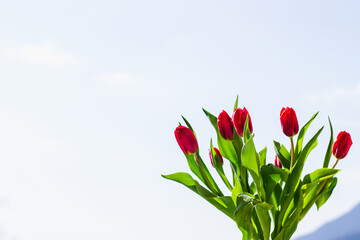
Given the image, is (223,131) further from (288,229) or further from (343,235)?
(343,235)

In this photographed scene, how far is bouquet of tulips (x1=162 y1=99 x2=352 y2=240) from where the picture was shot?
148 cm

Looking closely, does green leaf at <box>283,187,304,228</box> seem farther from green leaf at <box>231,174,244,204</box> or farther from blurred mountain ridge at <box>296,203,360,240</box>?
blurred mountain ridge at <box>296,203,360,240</box>

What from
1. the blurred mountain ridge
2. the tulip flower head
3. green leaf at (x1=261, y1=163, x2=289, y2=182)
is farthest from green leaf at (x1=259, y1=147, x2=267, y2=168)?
the blurred mountain ridge

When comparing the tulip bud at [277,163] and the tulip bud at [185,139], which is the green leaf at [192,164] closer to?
the tulip bud at [185,139]

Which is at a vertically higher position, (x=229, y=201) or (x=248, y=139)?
(x=248, y=139)

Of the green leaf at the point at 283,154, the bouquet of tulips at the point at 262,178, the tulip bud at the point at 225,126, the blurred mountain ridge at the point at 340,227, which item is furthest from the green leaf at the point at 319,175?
the blurred mountain ridge at the point at 340,227

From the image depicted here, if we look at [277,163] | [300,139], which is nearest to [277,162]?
[277,163]

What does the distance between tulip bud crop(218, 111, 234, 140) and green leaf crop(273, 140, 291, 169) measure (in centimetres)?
16

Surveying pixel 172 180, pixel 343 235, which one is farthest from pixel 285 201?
pixel 343 235

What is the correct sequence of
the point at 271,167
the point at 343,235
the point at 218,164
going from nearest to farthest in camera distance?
1. the point at 271,167
2. the point at 218,164
3. the point at 343,235

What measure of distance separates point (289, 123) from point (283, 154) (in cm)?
14

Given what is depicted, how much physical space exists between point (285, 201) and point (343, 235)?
23.3 m

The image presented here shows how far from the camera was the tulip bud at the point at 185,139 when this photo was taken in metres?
1.50

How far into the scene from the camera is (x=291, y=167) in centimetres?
155
